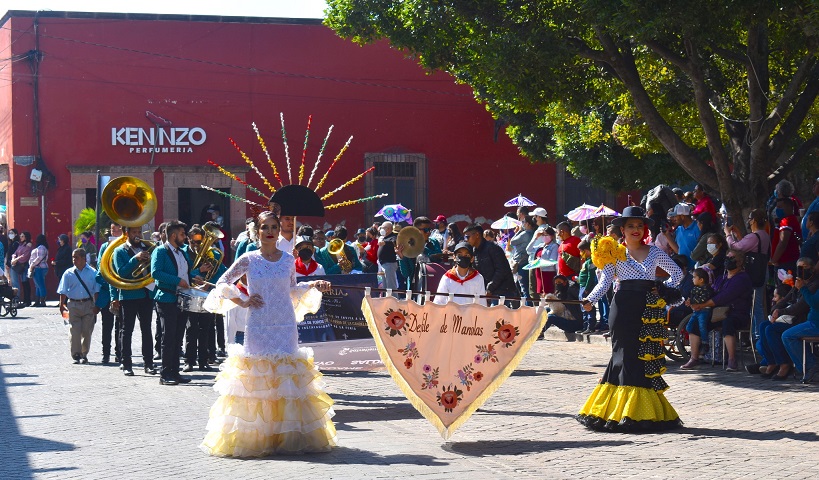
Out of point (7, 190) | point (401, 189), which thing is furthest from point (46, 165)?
point (401, 189)

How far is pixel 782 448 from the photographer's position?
349 inches

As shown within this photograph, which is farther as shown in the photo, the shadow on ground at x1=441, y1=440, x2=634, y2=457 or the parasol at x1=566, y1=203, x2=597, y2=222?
the parasol at x1=566, y1=203, x2=597, y2=222

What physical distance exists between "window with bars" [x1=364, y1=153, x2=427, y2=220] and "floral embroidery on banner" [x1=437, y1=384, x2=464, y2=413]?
78.0 ft

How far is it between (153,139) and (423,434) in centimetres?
2340

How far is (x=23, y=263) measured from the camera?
94.9 feet

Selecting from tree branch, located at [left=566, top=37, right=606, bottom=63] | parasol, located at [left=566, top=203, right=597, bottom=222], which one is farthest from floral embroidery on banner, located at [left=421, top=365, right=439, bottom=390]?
parasol, located at [left=566, top=203, right=597, bottom=222]

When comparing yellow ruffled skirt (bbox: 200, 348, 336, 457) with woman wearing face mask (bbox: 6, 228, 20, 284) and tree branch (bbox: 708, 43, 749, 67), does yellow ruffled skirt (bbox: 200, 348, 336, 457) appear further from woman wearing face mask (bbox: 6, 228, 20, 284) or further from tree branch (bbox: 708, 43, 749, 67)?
woman wearing face mask (bbox: 6, 228, 20, 284)

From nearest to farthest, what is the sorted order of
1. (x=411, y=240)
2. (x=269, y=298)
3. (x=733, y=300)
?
1. (x=269, y=298)
2. (x=733, y=300)
3. (x=411, y=240)

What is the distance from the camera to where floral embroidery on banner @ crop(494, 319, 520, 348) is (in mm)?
9414

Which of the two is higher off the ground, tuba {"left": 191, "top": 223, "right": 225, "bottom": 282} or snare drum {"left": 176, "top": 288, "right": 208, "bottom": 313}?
tuba {"left": 191, "top": 223, "right": 225, "bottom": 282}

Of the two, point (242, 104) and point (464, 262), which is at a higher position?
point (242, 104)

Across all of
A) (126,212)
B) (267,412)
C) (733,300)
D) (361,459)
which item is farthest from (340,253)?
(361,459)

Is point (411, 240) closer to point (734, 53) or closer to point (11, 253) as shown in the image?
point (734, 53)

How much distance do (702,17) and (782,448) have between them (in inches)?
258
